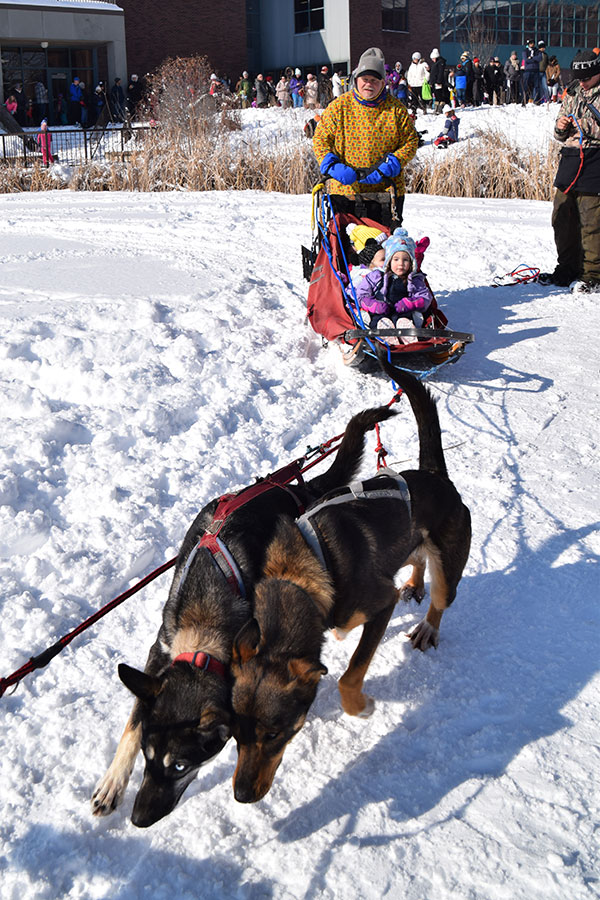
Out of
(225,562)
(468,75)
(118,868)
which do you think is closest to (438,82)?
(468,75)

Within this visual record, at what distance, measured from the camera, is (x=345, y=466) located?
2936 millimetres

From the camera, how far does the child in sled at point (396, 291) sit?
17.5ft

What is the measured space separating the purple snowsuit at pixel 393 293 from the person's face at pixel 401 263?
35 millimetres

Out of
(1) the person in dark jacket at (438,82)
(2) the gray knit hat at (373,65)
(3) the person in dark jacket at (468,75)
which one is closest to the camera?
(2) the gray knit hat at (373,65)

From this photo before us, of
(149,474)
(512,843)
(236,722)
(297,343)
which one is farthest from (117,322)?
(512,843)

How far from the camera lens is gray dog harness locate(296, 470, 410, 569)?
8.02 feet

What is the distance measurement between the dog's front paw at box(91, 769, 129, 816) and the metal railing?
11.6 m

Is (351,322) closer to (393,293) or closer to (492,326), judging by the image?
(393,293)

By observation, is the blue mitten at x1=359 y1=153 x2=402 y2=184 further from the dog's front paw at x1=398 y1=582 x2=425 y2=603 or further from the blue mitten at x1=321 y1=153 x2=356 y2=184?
the dog's front paw at x1=398 y1=582 x2=425 y2=603

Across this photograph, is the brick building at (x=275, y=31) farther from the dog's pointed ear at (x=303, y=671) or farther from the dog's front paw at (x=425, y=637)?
the dog's pointed ear at (x=303, y=671)

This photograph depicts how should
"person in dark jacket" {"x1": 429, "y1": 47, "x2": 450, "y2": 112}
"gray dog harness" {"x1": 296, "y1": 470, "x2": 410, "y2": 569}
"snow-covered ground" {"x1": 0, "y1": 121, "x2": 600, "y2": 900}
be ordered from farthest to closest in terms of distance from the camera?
1. "person in dark jacket" {"x1": 429, "y1": 47, "x2": 450, "y2": 112}
2. "gray dog harness" {"x1": 296, "y1": 470, "x2": 410, "y2": 569}
3. "snow-covered ground" {"x1": 0, "y1": 121, "x2": 600, "y2": 900}

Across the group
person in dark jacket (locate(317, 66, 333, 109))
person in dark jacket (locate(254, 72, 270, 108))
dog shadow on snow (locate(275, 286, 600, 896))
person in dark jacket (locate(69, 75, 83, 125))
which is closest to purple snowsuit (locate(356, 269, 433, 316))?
dog shadow on snow (locate(275, 286, 600, 896))

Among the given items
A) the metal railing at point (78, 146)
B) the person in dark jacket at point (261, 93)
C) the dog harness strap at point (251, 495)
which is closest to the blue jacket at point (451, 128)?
the metal railing at point (78, 146)

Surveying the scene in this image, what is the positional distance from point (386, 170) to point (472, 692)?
4472mm
